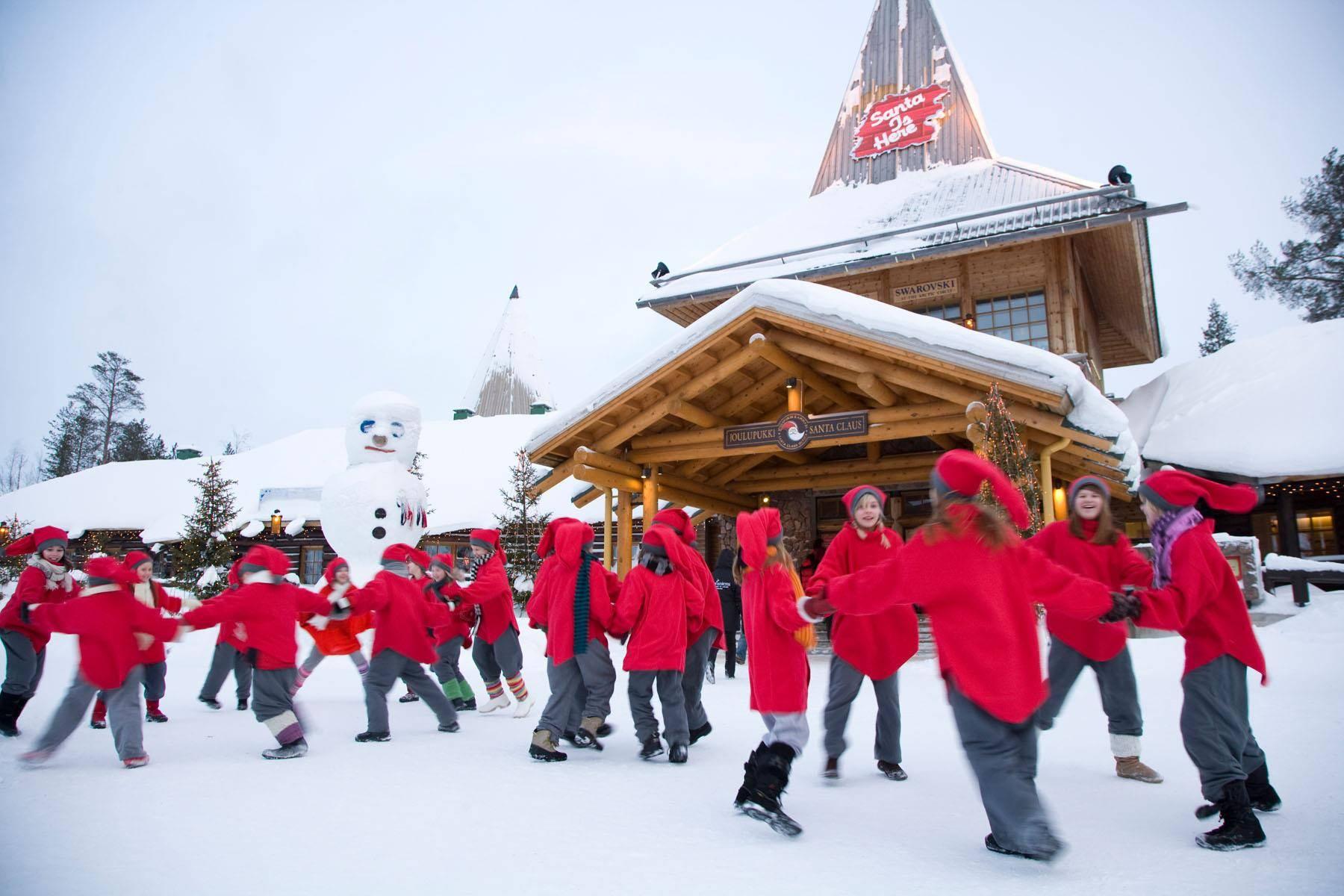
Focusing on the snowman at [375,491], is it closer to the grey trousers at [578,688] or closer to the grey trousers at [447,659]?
the grey trousers at [447,659]

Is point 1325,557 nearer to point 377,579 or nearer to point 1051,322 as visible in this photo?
point 1051,322

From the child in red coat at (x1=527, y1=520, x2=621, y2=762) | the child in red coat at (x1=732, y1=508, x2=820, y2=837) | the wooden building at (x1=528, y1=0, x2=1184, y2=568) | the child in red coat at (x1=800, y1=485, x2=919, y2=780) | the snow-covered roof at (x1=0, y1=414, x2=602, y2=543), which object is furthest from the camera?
the snow-covered roof at (x1=0, y1=414, x2=602, y2=543)

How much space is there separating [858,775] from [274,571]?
4.24 meters

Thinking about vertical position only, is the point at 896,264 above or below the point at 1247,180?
below

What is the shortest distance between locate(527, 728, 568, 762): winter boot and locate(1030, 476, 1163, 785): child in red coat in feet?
9.82

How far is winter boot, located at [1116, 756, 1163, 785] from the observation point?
Answer: 4371 millimetres

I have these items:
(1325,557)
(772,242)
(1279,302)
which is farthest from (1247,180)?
(772,242)

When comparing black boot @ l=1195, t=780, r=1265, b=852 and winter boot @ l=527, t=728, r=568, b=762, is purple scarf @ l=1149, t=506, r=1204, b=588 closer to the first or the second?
black boot @ l=1195, t=780, r=1265, b=852

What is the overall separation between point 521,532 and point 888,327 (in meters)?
13.4

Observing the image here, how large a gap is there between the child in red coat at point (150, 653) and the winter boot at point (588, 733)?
3.09 m

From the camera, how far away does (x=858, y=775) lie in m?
4.69

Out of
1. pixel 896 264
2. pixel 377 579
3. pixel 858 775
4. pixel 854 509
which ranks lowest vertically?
pixel 858 775

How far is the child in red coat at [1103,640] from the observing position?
435cm

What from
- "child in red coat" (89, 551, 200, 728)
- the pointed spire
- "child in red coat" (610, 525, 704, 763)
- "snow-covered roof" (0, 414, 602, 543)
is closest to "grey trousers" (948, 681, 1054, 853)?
"child in red coat" (610, 525, 704, 763)
